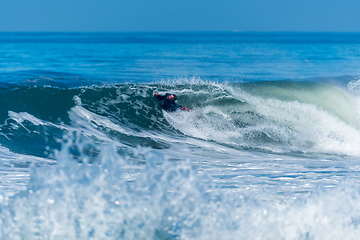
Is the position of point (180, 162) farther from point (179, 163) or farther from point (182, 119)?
point (182, 119)

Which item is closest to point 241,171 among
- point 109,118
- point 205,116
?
point 205,116

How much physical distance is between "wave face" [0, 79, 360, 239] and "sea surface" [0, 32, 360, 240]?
0.02 metres

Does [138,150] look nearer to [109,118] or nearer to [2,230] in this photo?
[109,118]

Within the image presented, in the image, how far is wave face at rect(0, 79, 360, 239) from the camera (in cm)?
391

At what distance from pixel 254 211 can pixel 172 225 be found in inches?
40.2

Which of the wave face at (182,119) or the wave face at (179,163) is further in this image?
the wave face at (182,119)

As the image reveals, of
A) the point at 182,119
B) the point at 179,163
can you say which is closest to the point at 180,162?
the point at 179,163

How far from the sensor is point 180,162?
501 cm

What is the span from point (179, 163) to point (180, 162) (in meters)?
0.17

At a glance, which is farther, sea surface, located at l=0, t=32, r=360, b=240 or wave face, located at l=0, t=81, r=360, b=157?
wave face, located at l=0, t=81, r=360, b=157

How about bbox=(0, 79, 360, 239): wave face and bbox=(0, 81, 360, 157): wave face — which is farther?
bbox=(0, 81, 360, 157): wave face

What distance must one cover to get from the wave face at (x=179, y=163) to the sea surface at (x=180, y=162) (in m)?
0.02

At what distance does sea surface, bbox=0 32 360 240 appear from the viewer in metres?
3.91

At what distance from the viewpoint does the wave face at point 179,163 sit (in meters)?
3.91
